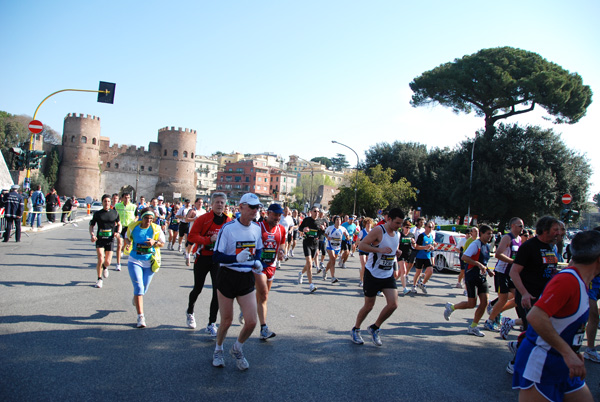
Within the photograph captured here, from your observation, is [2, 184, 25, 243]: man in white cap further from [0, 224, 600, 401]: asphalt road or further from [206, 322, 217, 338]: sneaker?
[206, 322, 217, 338]: sneaker

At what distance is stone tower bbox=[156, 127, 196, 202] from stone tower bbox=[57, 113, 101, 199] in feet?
41.1

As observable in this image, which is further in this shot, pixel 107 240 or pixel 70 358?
pixel 107 240

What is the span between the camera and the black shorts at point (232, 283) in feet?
15.0

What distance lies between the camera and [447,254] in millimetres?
14984

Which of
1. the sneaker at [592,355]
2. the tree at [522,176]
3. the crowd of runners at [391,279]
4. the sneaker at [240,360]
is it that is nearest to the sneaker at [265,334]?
the crowd of runners at [391,279]

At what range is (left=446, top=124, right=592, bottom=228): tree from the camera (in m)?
33.8

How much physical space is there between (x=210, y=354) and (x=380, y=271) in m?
2.39

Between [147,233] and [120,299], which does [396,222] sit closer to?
[147,233]

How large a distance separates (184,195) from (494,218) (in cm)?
5957

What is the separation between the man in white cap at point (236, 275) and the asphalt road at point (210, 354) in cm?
26

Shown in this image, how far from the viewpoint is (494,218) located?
3675 centimetres

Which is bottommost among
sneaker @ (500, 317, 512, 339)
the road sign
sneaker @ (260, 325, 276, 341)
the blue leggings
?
sneaker @ (260, 325, 276, 341)

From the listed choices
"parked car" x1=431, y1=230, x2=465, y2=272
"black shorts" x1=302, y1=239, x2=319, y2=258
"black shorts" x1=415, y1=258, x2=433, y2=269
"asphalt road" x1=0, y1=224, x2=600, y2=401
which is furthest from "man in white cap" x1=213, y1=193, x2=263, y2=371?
"parked car" x1=431, y1=230, x2=465, y2=272

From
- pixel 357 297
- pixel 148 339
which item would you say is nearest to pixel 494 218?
pixel 357 297
